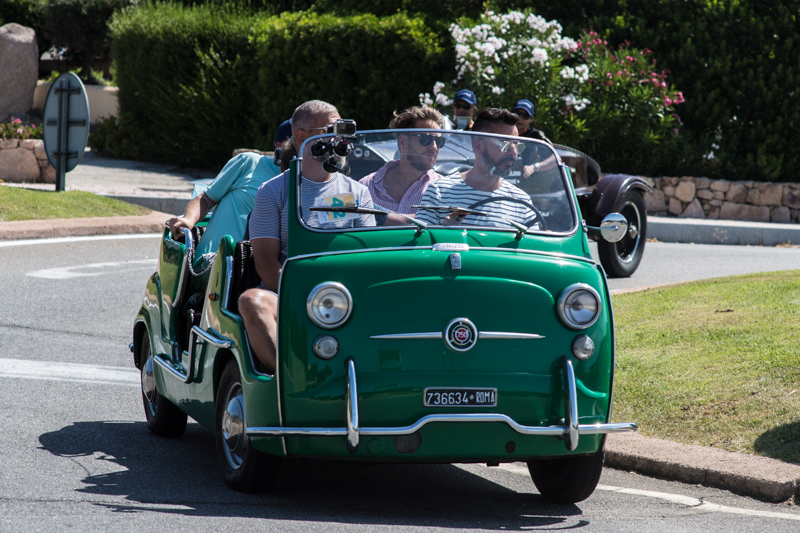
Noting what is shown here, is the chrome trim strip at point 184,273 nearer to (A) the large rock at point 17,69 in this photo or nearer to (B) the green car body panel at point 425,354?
(B) the green car body panel at point 425,354

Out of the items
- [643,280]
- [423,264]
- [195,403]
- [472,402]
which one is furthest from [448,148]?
[643,280]

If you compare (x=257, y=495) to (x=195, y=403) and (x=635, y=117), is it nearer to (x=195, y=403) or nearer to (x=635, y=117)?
(x=195, y=403)

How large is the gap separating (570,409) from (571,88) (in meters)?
14.6

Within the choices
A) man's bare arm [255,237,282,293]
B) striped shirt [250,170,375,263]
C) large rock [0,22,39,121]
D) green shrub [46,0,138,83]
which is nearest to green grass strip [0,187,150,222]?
striped shirt [250,170,375,263]

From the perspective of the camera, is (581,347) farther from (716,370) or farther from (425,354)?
(716,370)

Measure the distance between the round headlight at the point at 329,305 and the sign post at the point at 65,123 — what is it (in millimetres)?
12253

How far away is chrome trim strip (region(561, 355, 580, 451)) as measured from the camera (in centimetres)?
400

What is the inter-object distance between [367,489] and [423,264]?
117 centimetres

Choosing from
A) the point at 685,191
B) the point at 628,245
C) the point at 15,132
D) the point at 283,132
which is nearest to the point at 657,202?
the point at 685,191

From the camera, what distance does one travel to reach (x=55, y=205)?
14859mm

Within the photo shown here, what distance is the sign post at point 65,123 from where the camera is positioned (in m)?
15.5

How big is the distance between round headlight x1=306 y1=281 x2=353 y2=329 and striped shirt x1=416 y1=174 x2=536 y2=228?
0.67 meters

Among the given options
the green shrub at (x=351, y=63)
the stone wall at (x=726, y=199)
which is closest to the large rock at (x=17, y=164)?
the green shrub at (x=351, y=63)

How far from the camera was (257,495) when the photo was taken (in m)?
4.37
